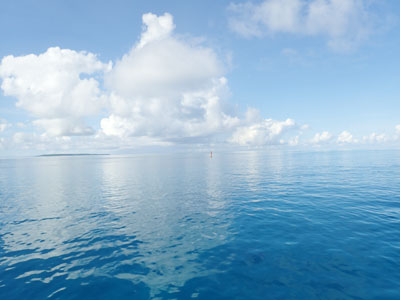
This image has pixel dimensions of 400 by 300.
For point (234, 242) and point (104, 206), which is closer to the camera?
point (234, 242)

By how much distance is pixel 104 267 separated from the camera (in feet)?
52.7

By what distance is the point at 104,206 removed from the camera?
112 ft

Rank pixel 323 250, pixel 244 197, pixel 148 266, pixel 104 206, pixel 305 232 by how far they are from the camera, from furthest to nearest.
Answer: pixel 244 197 < pixel 104 206 < pixel 305 232 < pixel 323 250 < pixel 148 266

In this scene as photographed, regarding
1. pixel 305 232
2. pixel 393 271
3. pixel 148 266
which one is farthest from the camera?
pixel 305 232

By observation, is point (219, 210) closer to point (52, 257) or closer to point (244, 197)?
point (244, 197)

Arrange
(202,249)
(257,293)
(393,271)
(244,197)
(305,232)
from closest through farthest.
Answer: (257,293) → (393,271) → (202,249) → (305,232) → (244,197)

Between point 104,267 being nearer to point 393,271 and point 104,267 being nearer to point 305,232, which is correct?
point 305,232

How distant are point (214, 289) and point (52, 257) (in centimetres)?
1525

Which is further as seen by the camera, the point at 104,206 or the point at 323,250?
the point at 104,206

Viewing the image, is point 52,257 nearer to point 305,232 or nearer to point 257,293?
point 257,293

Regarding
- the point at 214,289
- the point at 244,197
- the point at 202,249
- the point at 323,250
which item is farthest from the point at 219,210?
the point at 214,289

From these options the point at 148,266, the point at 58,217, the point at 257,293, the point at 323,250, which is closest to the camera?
the point at 257,293

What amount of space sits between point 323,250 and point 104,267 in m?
18.8

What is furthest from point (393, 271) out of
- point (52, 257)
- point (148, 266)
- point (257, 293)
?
point (52, 257)
